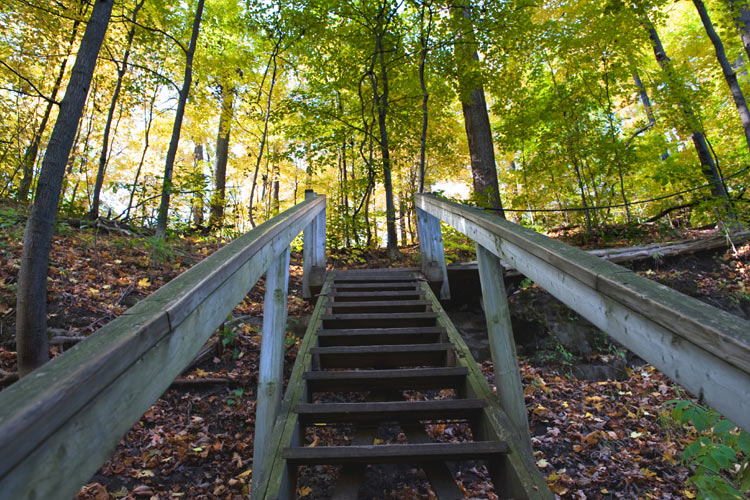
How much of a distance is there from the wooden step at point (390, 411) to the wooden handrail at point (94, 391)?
123 centimetres

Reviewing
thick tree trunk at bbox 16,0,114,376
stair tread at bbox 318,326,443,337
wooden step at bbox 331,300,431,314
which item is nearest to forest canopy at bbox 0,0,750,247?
thick tree trunk at bbox 16,0,114,376

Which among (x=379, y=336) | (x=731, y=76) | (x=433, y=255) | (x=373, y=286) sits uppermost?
(x=731, y=76)

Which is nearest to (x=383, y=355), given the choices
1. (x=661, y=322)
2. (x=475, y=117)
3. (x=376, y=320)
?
(x=376, y=320)

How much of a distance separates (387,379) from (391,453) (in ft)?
2.33

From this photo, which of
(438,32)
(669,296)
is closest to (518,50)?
(438,32)

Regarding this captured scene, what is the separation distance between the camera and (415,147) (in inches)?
333

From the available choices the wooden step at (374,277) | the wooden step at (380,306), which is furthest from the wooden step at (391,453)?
the wooden step at (374,277)

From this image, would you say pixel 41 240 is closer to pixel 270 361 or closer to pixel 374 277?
pixel 270 361

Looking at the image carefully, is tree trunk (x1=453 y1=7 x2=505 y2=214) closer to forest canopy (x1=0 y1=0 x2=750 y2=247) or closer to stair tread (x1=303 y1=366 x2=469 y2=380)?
forest canopy (x1=0 y1=0 x2=750 y2=247)

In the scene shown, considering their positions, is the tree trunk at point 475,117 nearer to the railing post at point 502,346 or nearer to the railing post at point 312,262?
the railing post at point 312,262

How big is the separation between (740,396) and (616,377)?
4089mm

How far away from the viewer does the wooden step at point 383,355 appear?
9.68 feet

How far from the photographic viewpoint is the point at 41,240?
2984 millimetres

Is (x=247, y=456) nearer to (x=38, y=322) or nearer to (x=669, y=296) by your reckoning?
(x=38, y=322)
